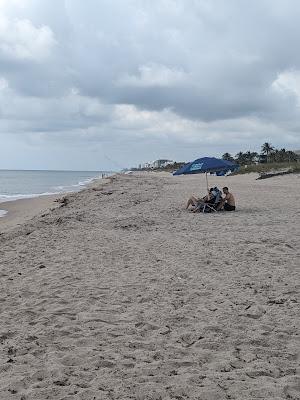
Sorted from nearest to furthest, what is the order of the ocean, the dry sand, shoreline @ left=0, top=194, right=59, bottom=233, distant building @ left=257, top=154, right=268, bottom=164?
the dry sand < shoreline @ left=0, top=194, right=59, bottom=233 < the ocean < distant building @ left=257, top=154, right=268, bottom=164

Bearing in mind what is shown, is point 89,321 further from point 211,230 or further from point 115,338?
point 211,230

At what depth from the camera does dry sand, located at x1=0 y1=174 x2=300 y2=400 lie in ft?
11.6

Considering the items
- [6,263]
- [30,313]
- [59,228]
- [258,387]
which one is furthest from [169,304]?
[59,228]

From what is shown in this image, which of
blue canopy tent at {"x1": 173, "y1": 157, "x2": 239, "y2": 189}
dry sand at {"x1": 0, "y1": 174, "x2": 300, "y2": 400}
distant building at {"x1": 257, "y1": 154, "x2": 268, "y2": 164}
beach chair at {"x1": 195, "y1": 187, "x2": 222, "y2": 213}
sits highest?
distant building at {"x1": 257, "y1": 154, "x2": 268, "y2": 164}

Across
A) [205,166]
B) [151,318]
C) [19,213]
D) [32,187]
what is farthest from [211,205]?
[32,187]

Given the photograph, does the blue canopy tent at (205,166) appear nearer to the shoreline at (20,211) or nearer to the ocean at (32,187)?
the shoreline at (20,211)

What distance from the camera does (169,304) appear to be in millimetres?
5449

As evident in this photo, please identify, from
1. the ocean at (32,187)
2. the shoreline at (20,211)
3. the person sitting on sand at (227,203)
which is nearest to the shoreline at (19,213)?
the shoreline at (20,211)

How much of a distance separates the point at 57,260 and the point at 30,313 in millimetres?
2716

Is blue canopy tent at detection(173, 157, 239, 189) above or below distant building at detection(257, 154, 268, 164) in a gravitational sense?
below

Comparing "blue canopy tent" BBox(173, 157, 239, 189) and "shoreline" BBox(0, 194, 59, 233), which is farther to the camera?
"shoreline" BBox(0, 194, 59, 233)

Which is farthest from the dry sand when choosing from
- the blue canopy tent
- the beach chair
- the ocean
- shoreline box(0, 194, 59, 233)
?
the ocean

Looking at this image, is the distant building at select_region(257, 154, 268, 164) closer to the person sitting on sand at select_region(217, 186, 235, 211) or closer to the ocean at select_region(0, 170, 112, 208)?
the ocean at select_region(0, 170, 112, 208)

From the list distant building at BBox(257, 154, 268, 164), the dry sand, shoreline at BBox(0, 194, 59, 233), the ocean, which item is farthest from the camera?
distant building at BBox(257, 154, 268, 164)
